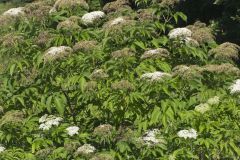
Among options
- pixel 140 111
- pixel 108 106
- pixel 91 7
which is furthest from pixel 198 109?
pixel 91 7

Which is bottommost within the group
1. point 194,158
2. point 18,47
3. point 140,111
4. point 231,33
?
point 231,33

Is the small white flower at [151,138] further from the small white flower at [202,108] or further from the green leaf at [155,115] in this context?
the small white flower at [202,108]

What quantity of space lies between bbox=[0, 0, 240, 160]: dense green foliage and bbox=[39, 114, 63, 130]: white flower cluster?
0.6 inches

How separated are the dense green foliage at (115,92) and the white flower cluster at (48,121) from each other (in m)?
0.02

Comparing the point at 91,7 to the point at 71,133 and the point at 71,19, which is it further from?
the point at 71,133

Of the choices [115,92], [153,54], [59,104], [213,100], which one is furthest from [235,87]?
[59,104]

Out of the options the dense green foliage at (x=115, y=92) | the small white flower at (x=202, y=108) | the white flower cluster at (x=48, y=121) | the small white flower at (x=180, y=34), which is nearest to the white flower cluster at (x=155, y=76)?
the dense green foliage at (x=115, y=92)

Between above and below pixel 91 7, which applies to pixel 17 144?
below

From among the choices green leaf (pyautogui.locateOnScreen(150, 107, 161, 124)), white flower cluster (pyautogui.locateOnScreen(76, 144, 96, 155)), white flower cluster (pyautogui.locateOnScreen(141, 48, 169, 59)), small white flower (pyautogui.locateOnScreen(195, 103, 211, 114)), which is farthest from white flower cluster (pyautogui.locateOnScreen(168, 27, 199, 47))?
white flower cluster (pyautogui.locateOnScreen(76, 144, 96, 155))

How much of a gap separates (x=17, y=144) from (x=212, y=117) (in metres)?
2.15

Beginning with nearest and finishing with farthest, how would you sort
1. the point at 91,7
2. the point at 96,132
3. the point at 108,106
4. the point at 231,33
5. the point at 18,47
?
the point at 96,132, the point at 108,106, the point at 18,47, the point at 91,7, the point at 231,33

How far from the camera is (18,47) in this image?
6.14 meters

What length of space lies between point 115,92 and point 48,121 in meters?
0.78

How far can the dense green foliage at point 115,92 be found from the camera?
5340 mm
